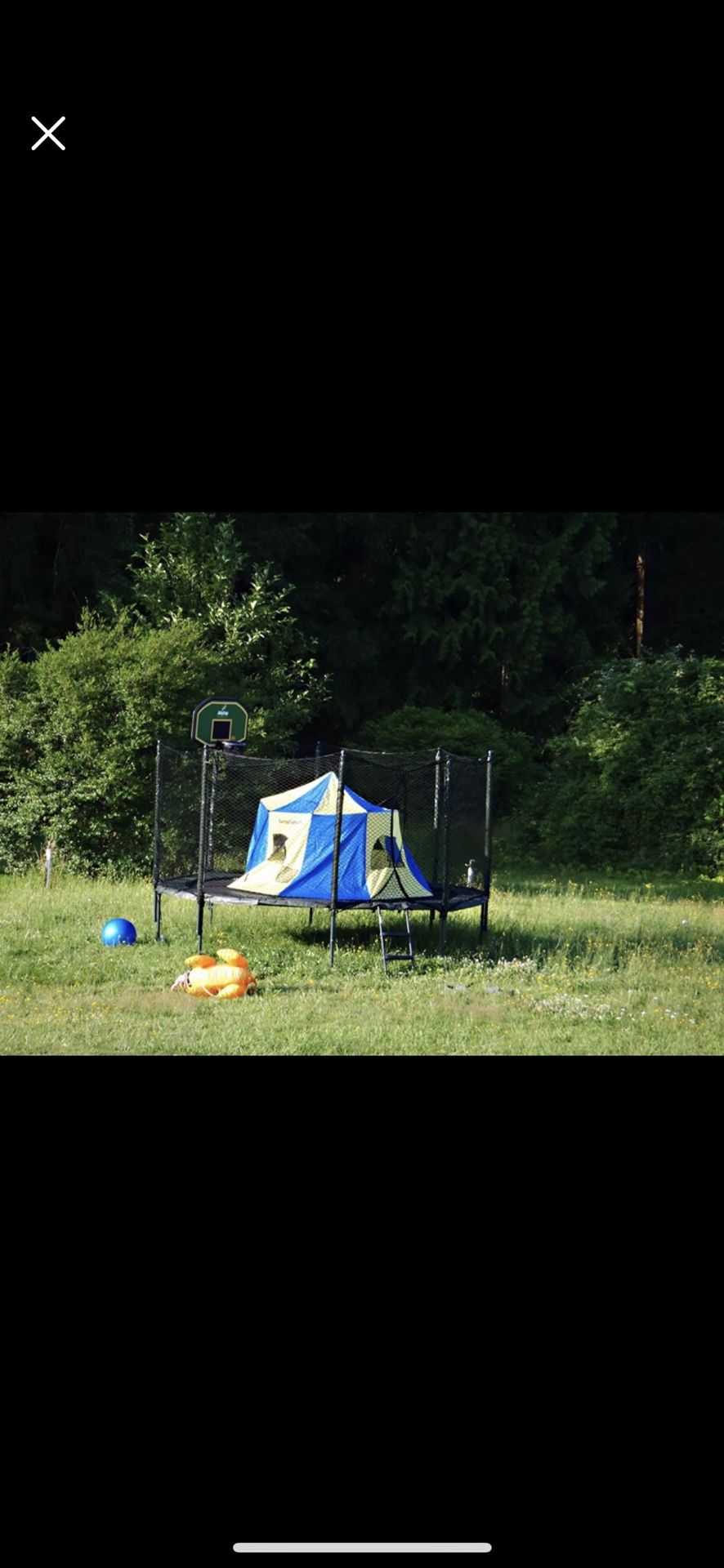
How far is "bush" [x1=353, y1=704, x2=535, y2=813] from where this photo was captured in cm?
2269

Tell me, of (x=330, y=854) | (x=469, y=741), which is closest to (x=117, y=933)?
(x=330, y=854)

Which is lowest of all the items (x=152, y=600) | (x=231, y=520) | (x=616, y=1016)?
(x=616, y=1016)

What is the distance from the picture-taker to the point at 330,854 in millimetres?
11547

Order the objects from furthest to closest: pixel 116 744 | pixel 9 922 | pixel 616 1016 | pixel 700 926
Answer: pixel 116 744 → pixel 700 926 → pixel 9 922 → pixel 616 1016

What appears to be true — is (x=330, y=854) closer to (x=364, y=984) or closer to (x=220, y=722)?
(x=364, y=984)

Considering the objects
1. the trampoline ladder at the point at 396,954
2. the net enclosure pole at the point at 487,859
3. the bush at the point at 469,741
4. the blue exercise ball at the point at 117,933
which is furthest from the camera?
the bush at the point at 469,741

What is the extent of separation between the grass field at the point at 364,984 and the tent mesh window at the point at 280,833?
0.42 m

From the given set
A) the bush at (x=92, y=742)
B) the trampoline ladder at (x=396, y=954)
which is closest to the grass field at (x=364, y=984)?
the trampoline ladder at (x=396, y=954)

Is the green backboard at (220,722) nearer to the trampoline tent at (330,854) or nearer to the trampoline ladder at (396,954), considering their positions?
the trampoline tent at (330,854)

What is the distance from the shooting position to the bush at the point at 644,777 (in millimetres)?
19031

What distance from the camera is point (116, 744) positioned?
52.0ft

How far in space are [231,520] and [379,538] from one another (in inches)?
166

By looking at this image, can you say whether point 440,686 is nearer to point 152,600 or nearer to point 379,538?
point 379,538
